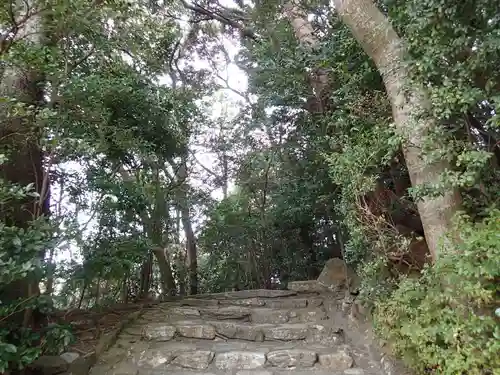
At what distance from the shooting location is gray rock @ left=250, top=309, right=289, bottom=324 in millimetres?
4574

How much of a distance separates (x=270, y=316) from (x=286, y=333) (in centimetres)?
65

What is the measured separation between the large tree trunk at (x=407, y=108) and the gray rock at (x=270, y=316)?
8.16 feet

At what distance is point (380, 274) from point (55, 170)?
3.73m

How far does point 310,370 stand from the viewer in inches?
130

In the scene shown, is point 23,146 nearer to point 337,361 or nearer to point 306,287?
point 337,361

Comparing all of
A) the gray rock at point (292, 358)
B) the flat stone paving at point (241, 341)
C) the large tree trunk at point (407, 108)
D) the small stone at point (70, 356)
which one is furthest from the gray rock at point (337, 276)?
the small stone at point (70, 356)

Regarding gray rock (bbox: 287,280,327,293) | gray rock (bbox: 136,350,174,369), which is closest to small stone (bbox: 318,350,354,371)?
gray rock (bbox: 136,350,174,369)

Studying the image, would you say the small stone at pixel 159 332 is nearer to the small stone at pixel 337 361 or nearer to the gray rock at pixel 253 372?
the gray rock at pixel 253 372

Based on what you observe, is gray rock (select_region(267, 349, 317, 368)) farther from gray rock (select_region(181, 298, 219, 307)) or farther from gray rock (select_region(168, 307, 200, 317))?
gray rock (select_region(181, 298, 219, 307))

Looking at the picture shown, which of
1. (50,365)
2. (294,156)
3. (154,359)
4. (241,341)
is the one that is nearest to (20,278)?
(50,365)

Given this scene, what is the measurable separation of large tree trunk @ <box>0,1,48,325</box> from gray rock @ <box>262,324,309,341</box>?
2.45m

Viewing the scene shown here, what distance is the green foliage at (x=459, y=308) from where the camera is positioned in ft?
6.36

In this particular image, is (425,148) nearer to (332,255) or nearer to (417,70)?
(417,70)

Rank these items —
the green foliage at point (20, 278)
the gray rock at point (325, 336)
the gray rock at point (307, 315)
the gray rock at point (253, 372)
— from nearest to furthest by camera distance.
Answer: the green foliage at point (20, 278)
the gray rock at point (253, 372)
the gray rock at point (325, 336)
the gray rock at point (307, 315)
